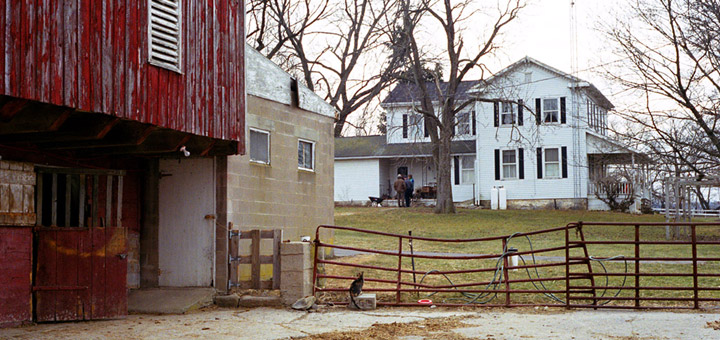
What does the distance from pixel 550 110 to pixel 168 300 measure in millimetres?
28690

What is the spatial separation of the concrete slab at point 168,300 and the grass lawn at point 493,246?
123 inches

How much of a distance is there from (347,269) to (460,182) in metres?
23.5

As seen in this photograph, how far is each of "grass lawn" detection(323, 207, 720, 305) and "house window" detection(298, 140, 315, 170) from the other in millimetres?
2402

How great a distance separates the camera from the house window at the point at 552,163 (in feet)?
124

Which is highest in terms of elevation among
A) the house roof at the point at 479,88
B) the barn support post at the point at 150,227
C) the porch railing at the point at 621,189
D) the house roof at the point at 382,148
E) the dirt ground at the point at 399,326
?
the house roof at the point at 479,88

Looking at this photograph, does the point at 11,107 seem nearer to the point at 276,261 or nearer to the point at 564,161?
the point at 276,261

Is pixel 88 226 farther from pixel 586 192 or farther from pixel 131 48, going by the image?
pixel 586 192

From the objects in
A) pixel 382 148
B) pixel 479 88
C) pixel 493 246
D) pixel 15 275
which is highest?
pixel 479 88

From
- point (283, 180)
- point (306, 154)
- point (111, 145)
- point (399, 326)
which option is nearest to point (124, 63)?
point (111, 145)

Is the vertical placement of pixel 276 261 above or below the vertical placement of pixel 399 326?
above

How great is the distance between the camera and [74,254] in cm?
1152

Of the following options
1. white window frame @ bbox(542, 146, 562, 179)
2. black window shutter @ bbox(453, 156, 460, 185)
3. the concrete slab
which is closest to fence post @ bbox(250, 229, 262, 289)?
the concrete slab

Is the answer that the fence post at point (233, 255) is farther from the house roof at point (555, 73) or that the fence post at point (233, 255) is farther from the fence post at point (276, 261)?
the house roof at point (555, 73)

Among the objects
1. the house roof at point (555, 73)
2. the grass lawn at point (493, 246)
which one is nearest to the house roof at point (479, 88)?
the house roof at point (555, 73)
